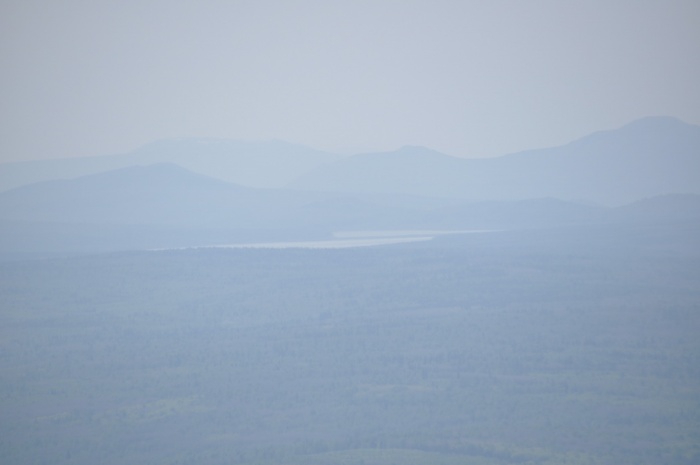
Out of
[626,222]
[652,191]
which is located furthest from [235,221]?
[652,191]

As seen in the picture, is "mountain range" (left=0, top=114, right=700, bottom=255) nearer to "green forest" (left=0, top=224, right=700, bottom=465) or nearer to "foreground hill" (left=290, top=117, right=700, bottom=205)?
"foreground hill" (left=290, top=117, right=700, bottom=205)

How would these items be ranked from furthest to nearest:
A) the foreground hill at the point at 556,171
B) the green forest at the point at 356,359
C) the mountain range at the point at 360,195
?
the foreground hill at the point at 556,171 → the mountain range at the point at 360,195 → the green forest at the point at 356,359

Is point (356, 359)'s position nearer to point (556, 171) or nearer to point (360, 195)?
point (360, 195)

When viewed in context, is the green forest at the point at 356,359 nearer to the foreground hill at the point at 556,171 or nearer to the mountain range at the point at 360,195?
the mountain range at the point at 360,195

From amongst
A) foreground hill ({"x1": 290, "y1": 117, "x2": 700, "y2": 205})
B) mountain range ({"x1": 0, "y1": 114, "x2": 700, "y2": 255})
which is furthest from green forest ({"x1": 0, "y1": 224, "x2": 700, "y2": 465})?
foreground hill ({"x1": 290, "y1": 117, "x2": 700, "y2": 205})

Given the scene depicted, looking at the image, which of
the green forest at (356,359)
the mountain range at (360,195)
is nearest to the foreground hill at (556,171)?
the mountain range at (360,195)
